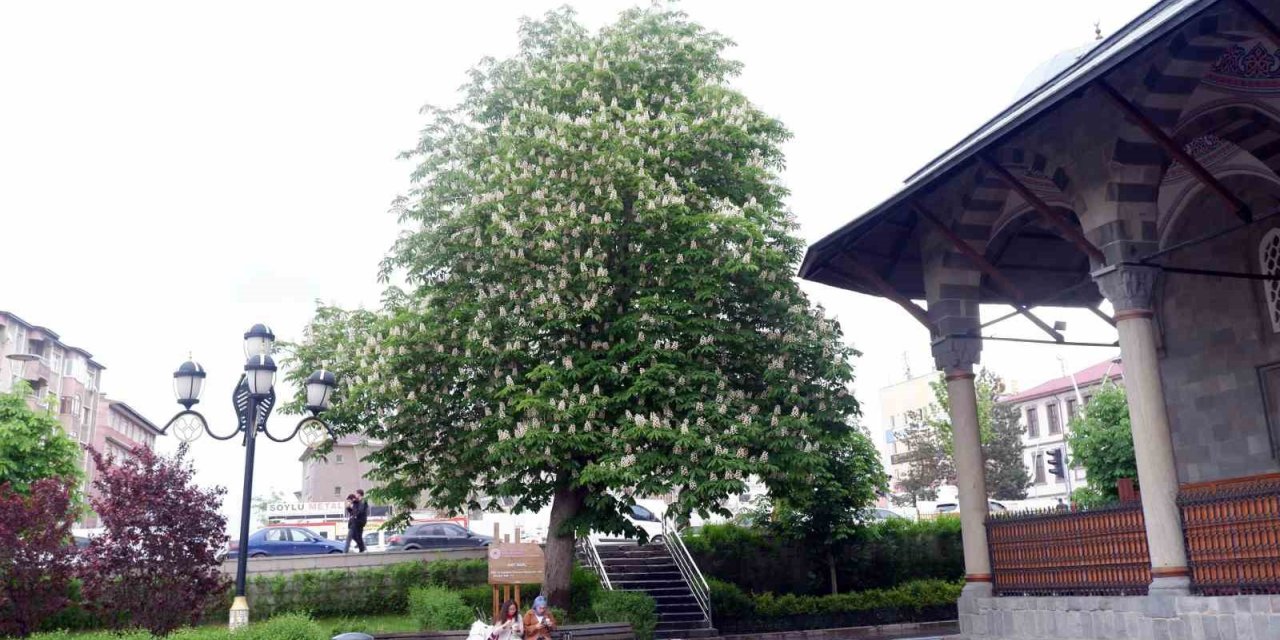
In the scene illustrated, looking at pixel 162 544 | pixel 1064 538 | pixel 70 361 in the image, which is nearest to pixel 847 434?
pixel 1064 538

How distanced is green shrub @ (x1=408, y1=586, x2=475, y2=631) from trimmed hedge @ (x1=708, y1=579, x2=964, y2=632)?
7.49 meters

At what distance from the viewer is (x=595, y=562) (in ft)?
89.2

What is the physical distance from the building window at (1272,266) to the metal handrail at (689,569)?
1376 centimetres

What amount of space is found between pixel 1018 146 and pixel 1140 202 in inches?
86.3

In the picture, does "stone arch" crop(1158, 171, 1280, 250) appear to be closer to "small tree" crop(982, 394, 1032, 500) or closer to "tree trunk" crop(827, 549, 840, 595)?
"tree trunk" crop(827, 549, 840, 595)

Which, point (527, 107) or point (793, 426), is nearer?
point (793, 426)

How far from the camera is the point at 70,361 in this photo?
259 feet

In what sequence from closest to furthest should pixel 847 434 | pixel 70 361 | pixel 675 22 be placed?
pixel 847 434, pixel 675 22, pixel 70 361

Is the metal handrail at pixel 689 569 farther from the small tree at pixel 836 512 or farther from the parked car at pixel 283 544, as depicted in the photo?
the parked car at pixel 283 544

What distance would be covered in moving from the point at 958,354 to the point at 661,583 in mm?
11674

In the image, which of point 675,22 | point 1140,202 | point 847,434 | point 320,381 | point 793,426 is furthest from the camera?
point 675,22

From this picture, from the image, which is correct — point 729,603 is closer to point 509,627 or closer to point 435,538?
point 509,627

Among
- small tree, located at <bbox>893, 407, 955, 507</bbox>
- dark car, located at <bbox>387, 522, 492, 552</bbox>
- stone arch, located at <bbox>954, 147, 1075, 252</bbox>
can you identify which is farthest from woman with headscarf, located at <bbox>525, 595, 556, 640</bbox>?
small tree, located at <bbox>893, 407, 955, 507</bbox>

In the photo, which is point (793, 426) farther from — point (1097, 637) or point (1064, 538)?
point (1097, 637)
